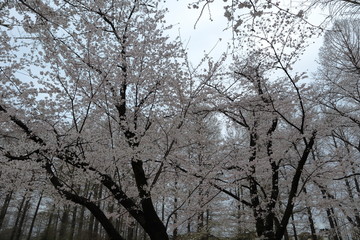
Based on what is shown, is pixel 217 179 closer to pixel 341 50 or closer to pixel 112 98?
pixel 112 98

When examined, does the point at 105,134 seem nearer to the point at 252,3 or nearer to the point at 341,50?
the point at 252,3

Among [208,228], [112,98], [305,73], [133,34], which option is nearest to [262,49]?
[305,73]

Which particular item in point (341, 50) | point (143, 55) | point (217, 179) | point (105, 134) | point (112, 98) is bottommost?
point (217, 179)

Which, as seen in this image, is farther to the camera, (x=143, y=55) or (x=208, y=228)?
(x=208, y=228)

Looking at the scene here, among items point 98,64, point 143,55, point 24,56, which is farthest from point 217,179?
point 24,56

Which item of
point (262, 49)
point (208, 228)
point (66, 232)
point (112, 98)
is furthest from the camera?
point (66, 232)

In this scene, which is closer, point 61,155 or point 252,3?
point 252,3

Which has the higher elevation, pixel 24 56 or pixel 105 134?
pixel 24 56

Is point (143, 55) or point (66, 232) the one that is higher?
point (143, 55)

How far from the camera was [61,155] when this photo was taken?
5.02m

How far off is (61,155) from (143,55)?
3098 millimetres

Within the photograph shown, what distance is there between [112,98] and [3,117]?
223 centimetres

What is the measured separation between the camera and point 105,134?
669cm

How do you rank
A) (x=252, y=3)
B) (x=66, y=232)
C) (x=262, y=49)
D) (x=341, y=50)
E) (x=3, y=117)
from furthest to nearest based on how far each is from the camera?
(x=66, y=232), (x=341, y=50), (x=262, y=49), (x=3, y=117), (x=252, y=3)
